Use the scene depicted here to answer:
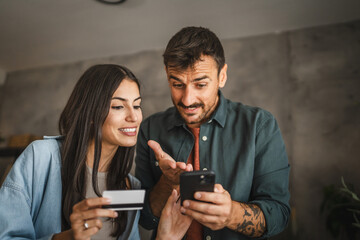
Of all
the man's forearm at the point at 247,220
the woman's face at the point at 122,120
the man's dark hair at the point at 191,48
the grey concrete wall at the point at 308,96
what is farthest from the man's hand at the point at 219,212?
the grey concrete wall at the point at 308,96

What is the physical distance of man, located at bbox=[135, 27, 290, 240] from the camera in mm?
1670

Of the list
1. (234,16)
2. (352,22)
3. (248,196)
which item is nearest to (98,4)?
(234,16)

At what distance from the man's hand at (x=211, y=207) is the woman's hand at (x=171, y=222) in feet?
0.72

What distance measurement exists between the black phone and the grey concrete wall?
2507mm

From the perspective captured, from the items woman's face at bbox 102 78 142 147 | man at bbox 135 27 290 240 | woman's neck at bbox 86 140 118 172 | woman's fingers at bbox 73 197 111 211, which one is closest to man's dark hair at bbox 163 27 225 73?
man at bbox 135 27 290 240

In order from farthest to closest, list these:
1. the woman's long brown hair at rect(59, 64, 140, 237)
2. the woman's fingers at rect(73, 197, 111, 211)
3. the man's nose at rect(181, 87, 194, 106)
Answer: the man's nose at rect(181, 87, 194, 106), the woman's long brown hair at rect(59, 64, 140, 237), the woman's fingers at rect(73, 197, 111, 211)

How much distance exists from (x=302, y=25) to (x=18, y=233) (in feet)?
13.1

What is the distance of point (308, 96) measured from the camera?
3645 mm

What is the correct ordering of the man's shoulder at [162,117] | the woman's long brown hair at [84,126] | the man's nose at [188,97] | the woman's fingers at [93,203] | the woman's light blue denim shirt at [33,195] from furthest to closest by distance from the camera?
the man's shoulder at [162,117] → the man's nose at [188,97] → the woman's long brown hair at [84,126] → the woman's light blue denim shirt at [33,195] → the woman's fingers at [93,203]

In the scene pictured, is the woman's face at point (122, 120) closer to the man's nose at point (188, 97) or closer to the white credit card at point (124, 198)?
the man's nose at point (188, 97)

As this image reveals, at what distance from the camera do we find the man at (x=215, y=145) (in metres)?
1.67

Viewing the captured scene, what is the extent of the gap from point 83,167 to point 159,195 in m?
0.50

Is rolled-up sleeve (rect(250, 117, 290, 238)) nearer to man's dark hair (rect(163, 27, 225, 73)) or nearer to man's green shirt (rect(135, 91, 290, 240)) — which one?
man's green shirt (rect(135, 91, 290, 240))

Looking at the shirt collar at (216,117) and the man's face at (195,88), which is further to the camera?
the shirt collar at (216,117)
